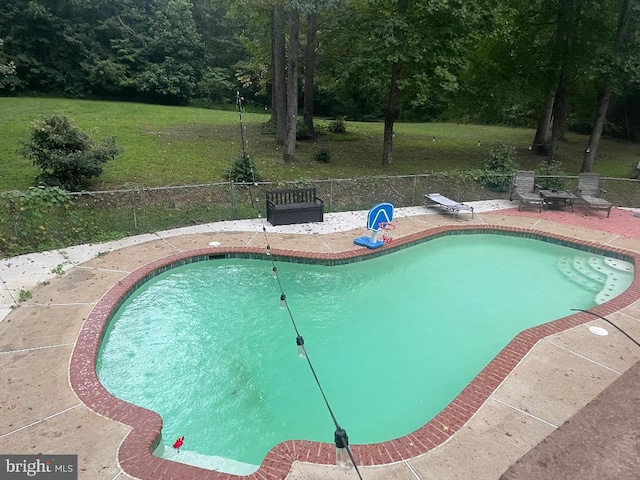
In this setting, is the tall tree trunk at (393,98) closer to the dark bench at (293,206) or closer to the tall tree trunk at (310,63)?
the tall tree trunk at (310,63)

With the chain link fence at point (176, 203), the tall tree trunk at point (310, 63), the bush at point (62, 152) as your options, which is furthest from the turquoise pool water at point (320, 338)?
the tall tree trunk at point (310, 63)

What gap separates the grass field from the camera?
45.4 feet

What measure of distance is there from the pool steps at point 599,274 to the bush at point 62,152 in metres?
11.9

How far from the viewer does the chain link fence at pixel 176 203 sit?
9211 millimetres

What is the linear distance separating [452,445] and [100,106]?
1166 inches

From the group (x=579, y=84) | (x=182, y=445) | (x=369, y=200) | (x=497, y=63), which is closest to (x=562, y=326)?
(x=182, y=445)

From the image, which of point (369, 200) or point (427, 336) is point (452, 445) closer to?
point (427, 336)

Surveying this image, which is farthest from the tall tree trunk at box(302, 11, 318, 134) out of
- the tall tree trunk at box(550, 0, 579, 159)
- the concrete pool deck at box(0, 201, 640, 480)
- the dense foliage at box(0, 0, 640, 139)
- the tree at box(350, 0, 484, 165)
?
the concrete pool deck at box(0, 201, 640, 480)

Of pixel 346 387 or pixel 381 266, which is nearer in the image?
pixel 346 387

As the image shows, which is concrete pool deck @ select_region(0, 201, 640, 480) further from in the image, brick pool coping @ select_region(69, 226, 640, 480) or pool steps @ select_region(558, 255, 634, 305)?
pool steps @ select_region(558, 255, 634, 305)

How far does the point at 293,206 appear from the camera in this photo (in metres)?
11.5

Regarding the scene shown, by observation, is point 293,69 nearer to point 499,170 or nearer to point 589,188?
point 499,170

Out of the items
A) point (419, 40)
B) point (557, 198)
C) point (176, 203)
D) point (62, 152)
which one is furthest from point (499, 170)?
point (62, 152)

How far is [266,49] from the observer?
23.7 m
